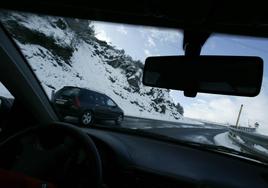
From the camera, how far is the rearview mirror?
2.38m

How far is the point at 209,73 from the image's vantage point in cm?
255

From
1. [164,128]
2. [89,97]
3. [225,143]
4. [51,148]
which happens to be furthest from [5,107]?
[89,97]

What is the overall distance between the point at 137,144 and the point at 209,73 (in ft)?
3.76

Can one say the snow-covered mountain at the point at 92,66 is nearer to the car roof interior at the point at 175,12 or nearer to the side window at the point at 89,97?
the side window at the point at 89,97

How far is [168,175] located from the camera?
2.71 meters

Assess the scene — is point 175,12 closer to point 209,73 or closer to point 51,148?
point 209,73

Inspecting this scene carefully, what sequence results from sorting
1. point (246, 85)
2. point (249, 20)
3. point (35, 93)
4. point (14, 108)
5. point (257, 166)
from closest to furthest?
point (246, 85), point (249, 20), point (257, 166), point (35, 93), point (14, 108)

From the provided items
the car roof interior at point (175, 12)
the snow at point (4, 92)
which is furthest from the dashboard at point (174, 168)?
the snow at point (4, 92)

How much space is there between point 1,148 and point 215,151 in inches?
82.5

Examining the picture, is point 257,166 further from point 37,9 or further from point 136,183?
point 37,9

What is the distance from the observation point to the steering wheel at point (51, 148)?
225cm

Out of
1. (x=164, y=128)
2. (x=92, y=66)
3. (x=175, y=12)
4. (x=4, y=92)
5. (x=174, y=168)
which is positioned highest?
(x=92, y=66)

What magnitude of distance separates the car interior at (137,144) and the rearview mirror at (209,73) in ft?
0.03

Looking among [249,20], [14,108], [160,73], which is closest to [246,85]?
[249,20]
